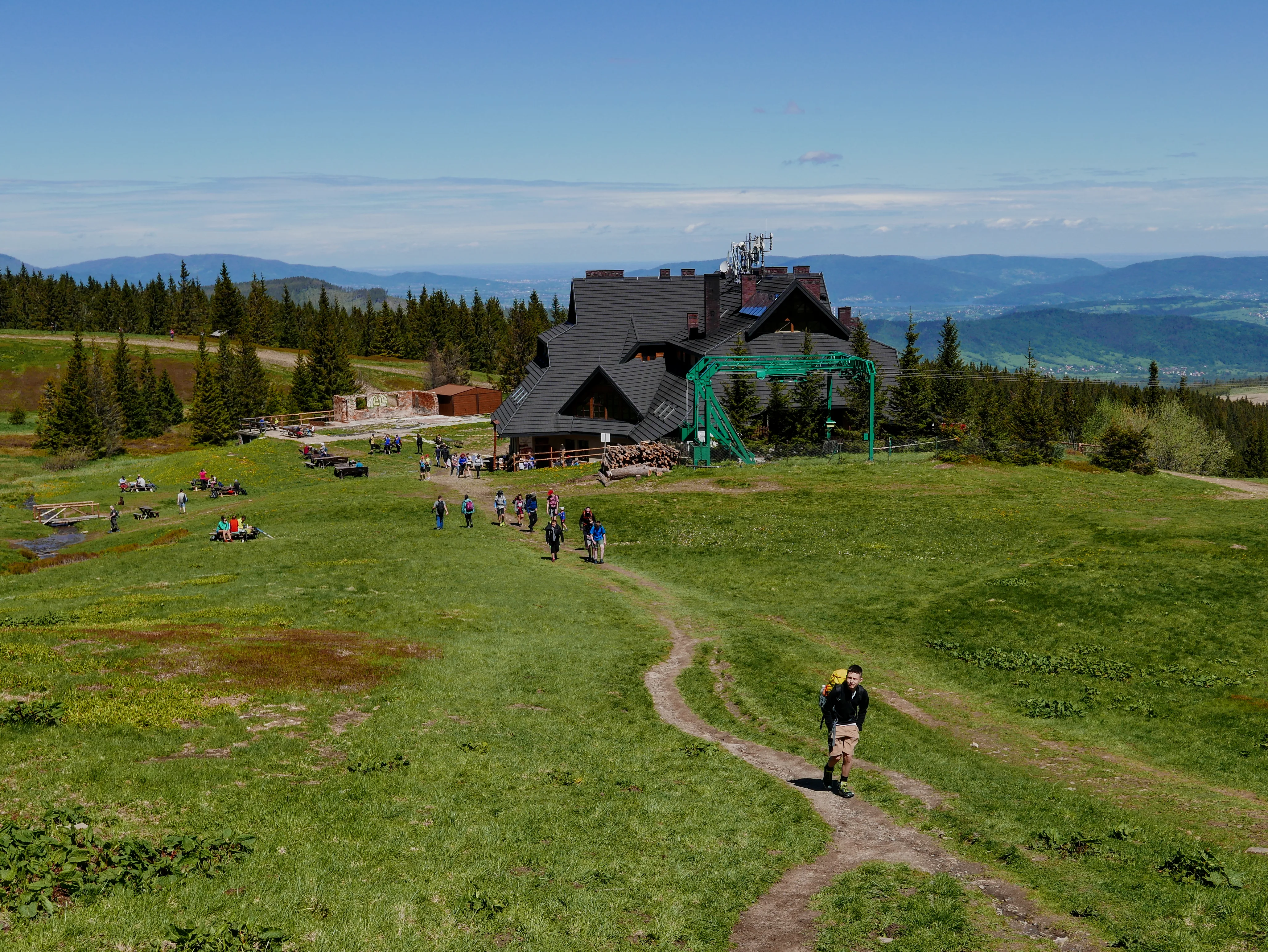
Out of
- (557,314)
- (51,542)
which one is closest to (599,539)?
(51,542)

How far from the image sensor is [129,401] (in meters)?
111

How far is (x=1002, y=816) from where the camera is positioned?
53.7ft

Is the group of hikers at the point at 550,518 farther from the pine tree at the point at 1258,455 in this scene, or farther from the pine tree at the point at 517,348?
the pine tree at the point at 1258,455

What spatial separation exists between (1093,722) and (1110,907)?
11205 millimetres

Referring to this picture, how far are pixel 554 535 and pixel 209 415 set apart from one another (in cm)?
6654

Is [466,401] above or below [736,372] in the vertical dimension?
below

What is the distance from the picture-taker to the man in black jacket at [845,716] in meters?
17.0

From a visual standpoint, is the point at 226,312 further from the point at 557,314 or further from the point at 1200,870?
the point at 1200,870

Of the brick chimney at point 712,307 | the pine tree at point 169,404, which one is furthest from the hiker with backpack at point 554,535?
the pine tree at point 169,404

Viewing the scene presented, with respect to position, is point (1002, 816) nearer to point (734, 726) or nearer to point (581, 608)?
point (734, 726)

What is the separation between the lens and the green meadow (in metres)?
12.4

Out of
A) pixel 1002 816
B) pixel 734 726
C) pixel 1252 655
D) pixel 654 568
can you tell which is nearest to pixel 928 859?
pixel 1002 816

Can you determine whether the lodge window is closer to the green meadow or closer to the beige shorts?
the green meadow

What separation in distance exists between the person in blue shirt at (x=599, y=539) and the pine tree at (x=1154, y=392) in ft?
332
